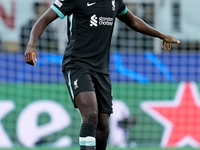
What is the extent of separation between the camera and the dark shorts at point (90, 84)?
480cm

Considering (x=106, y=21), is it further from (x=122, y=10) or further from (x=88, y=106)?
(x=88, y=106)

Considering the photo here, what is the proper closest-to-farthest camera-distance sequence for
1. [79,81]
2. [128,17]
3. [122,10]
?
[79,81], [122,10], [128,17]

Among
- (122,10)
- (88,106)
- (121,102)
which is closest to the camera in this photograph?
(88,106)

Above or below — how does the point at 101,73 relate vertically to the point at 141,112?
above

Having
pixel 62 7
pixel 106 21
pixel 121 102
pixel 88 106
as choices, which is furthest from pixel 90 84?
pixel 121 102

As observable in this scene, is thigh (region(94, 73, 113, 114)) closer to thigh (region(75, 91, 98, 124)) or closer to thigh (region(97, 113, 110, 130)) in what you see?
thigh (region(97, 113, 110, 130))

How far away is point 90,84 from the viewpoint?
4.82 metres

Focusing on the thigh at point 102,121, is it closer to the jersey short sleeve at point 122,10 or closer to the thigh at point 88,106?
the thigh at point 88,106

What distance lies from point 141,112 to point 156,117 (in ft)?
0.92

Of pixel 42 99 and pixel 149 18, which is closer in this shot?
pixel 42 99

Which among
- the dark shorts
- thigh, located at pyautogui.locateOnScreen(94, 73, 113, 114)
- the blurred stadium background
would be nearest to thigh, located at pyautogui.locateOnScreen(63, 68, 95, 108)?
the dark shorts

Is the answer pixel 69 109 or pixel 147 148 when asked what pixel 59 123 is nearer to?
pixel 69 109

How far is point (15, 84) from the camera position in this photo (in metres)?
8.74

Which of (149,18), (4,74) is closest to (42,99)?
(4,74)
